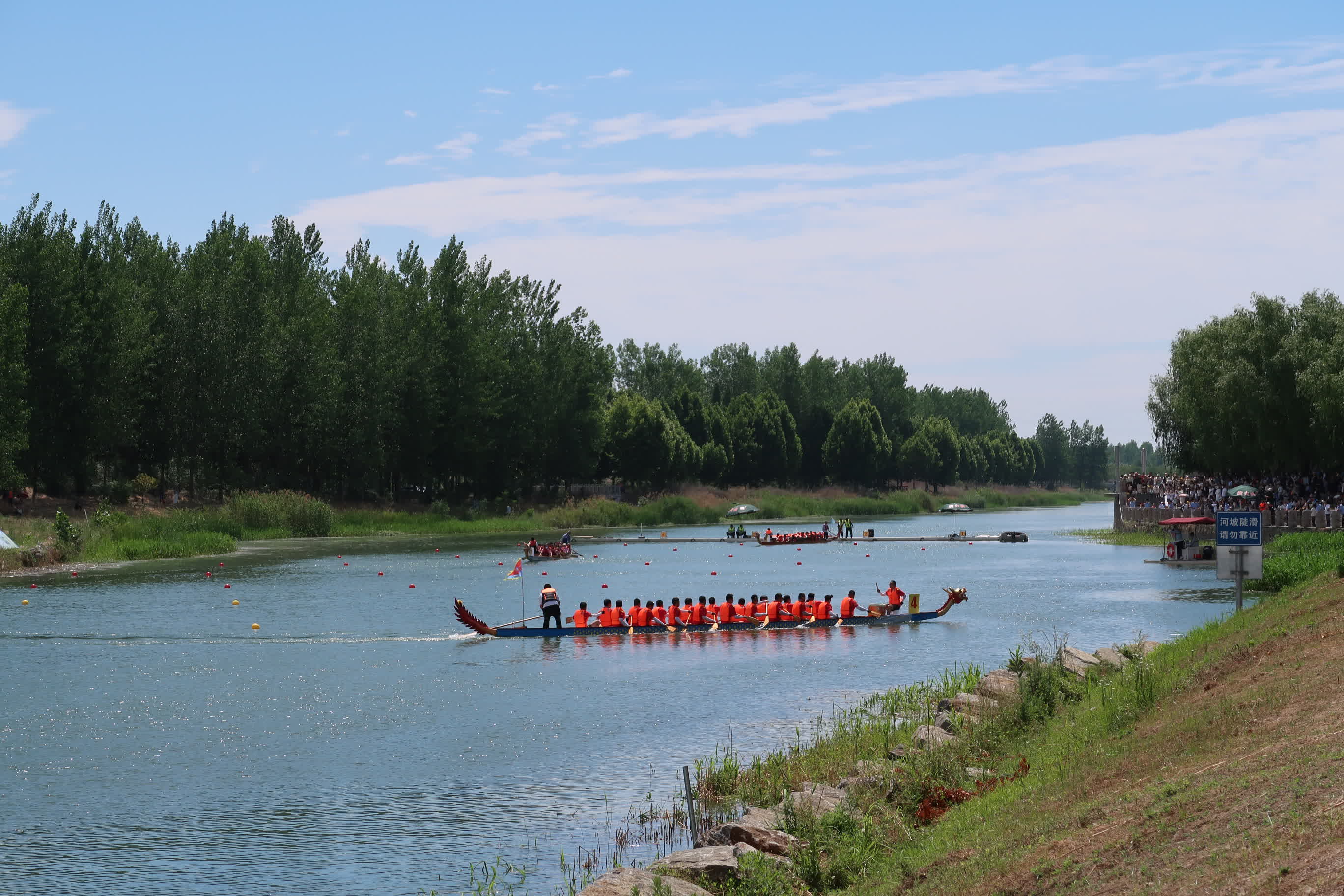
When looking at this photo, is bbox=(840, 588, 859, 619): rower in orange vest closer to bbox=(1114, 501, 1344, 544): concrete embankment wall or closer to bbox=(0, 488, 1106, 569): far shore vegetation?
bbox=(1114, 501, 1344, 544): concrete embankment wall

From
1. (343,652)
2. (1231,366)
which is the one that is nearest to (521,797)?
(343,652)

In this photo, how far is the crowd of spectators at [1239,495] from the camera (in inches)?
2522

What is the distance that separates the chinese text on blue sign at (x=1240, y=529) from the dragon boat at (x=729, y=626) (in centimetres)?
1667

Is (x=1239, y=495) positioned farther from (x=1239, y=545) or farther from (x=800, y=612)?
(x=1239, y=545)

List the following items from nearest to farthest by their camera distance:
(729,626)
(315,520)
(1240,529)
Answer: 1. (1240,529)
2. (729,626)
3. (315,520)

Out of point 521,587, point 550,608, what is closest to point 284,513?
point 521,587

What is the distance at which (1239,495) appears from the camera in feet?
221

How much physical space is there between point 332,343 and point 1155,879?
86.1m

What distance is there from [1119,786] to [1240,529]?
14522mm

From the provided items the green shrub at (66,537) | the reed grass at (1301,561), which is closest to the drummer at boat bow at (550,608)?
the reed grass at (1301,561)

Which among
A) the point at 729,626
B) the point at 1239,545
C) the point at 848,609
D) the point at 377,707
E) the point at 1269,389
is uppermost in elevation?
the point at 1269,389

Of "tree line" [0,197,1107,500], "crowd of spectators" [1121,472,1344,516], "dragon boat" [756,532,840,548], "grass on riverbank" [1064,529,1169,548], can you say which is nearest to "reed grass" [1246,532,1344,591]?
"crowd of spectators" [1121,472,1344,516]

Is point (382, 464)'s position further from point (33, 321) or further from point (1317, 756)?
point (1317, 756)

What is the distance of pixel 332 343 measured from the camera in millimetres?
90688
